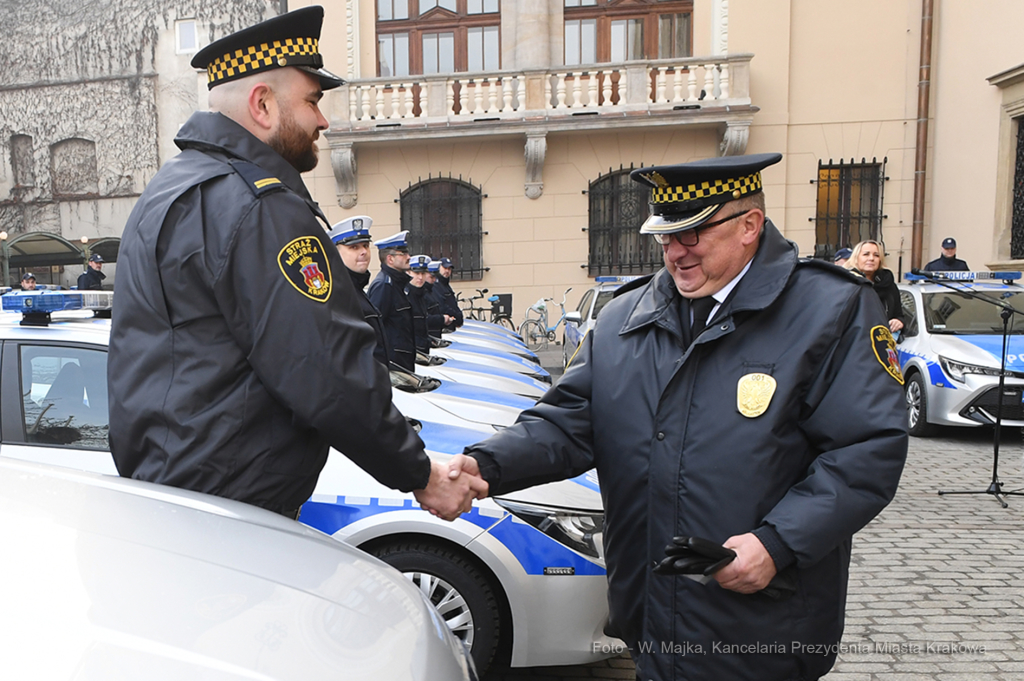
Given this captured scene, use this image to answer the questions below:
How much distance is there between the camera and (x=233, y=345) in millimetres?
1777

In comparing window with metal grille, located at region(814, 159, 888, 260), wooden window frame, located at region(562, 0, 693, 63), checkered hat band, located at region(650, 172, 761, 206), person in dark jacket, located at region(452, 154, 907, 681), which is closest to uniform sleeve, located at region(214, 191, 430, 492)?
person in dark jacket, located at region(452, 154, 907, 681)

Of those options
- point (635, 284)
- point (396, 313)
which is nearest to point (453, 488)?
point (635, 284)

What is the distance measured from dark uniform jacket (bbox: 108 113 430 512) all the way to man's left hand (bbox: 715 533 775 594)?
825 mm

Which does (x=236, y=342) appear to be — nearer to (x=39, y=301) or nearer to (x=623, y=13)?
(x=39, y=301)

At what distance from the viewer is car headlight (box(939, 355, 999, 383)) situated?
7002 millimetres

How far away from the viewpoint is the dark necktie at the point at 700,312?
75.1 inches

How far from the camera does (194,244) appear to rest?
176cm

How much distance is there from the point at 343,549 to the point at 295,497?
0.90 ft

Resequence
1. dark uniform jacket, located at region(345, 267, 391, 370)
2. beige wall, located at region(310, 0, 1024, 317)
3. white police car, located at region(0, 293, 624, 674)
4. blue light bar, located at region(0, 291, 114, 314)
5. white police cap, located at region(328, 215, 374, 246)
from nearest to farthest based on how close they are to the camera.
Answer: white police car, located at region(0, 293, 624, 674) < blue light bar, located at region(0, 291, 114, 314) < dark uniform jacket, located at region(345, 267, 391, 370) < white police cap, located at region(328, 215, 374, 246) < beige wall, located at region(310, 0, 1024, 317)

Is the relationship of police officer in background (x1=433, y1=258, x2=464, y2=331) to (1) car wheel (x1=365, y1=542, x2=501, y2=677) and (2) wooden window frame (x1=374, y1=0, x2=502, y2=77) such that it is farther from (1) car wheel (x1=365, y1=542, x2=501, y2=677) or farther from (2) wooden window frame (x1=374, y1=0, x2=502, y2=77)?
(1) car wheel (x1=365, y1=542, x2=501, y2=677)

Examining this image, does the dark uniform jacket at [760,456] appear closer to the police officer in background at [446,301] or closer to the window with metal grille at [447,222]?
the police officer in background at [446,301]

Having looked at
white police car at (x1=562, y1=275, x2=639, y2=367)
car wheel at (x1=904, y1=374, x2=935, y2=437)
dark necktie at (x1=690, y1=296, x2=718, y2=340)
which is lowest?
car wheel at (x1=904, y1=374, x2=935, y2=437)

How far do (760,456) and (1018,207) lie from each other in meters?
13.5

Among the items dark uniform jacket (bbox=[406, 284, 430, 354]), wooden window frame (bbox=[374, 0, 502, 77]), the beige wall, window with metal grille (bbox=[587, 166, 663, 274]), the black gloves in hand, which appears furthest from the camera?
wooden window frame (bbox=[374, 0, 502, 77])
